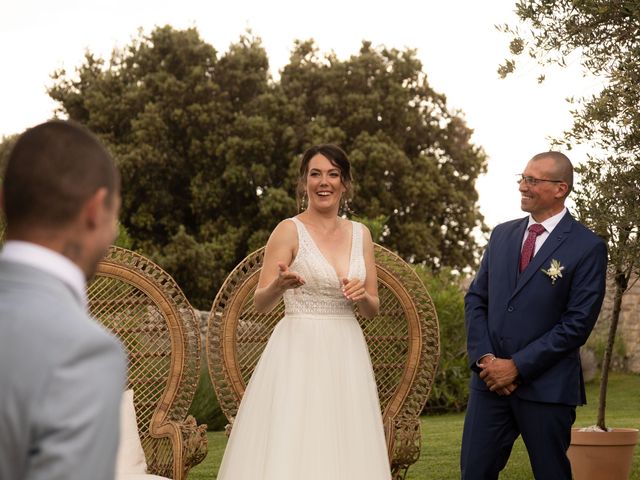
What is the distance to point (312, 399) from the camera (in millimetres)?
4758

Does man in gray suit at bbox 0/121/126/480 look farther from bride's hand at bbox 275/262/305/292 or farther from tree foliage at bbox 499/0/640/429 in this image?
tree foliage at bbox 499/0/640/429

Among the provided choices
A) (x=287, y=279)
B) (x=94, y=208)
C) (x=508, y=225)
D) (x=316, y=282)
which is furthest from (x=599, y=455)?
(x=94, y=208)

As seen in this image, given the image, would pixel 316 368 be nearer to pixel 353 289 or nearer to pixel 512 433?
pixel 353 289

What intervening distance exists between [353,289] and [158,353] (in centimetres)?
127

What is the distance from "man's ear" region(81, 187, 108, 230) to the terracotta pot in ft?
17.0

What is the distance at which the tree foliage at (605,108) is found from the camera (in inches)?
218

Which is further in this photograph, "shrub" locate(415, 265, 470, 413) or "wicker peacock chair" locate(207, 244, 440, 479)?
"shrub" locate(415, 265, 470, 413)

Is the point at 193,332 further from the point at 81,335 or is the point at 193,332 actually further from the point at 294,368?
the point at 81,335

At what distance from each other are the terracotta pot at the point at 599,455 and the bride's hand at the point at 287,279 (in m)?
2.56

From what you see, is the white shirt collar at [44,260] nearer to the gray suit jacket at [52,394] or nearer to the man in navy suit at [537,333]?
the gray suit jacket at [52,394]

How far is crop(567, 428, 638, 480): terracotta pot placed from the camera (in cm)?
607

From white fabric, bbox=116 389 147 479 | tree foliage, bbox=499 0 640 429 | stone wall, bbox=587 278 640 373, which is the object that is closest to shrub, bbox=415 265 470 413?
stone wall, bbox=587 278 640 373

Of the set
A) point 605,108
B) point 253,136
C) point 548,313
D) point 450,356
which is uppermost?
point 253,136

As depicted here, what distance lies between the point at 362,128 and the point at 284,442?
69.2 ft
